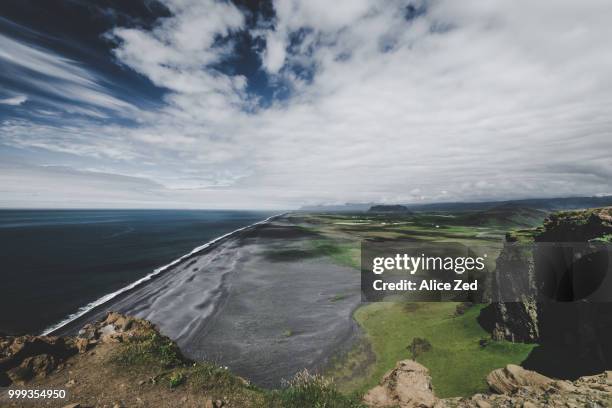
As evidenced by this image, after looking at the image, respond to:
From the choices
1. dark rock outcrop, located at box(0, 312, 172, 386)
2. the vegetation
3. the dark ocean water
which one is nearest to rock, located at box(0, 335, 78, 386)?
dark rock outcrop, located at box(0, 312, 172, 386)

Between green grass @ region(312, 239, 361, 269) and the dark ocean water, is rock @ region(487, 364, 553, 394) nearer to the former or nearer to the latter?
the dark ocean water

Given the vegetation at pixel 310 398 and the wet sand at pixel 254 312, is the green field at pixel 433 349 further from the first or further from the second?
the vegetation at pixel 310 398

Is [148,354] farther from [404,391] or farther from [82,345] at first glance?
[404,391]

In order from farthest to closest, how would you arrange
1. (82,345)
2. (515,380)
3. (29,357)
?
1. (82,345)
2. (515,380)
3. (29,357)

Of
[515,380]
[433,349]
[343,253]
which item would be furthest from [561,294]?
[343,253]

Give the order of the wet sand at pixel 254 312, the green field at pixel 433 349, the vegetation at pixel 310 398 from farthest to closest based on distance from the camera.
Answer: the wet sand at pixel 254 312
the green field at pixel 433 349
the vegetation at pixel 310 398

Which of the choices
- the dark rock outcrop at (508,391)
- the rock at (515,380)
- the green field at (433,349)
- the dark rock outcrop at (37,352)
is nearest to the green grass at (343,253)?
the green field at (433,349)
